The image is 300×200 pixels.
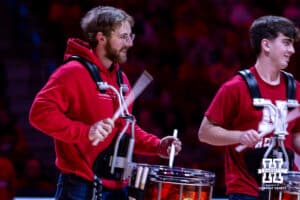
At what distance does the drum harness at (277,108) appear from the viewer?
14.0 feet

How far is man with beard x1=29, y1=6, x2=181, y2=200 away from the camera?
13.2 feet

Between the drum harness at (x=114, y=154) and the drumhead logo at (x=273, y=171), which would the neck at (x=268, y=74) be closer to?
the drumhead logo at (x=273, y=171)

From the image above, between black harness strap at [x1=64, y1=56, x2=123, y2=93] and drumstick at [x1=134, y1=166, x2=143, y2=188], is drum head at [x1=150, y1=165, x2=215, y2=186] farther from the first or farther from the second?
black harness strap at [x1=64, y1=56, x2=123, y2=93]

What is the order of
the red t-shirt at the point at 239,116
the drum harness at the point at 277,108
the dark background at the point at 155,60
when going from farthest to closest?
the dark background at the point at 155,60, the red t-shirt at the point at 239,116, the drum harness at the point at 277,108

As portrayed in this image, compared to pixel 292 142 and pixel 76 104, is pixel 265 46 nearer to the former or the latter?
pixel 292 142

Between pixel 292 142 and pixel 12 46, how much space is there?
17.4ft

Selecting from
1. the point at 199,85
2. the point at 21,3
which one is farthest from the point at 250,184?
the point at 21,3

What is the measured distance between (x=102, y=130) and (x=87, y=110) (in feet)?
1.02

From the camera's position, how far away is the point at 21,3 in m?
9.94

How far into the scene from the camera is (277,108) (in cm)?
441

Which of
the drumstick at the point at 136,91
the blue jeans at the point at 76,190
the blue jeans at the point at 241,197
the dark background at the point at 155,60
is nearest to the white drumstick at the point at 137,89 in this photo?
the drumstick at the point at 136,91

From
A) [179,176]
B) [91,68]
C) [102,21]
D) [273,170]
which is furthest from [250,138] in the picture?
[102,21]

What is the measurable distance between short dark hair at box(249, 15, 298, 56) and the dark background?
116 inches

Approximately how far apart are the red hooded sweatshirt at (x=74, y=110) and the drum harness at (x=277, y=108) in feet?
2.42
